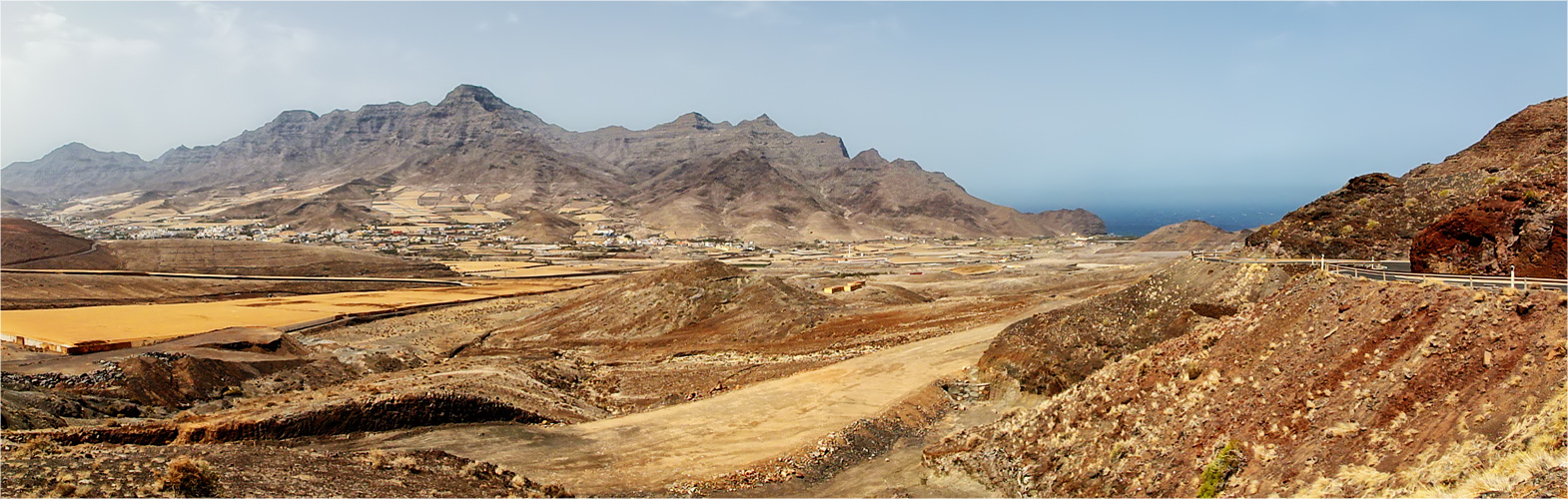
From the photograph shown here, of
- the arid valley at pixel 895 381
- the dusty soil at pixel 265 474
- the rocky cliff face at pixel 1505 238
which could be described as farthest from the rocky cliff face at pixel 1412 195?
the dusty soil at pixel 265 474

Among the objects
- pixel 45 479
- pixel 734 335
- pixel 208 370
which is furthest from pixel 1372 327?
pixel 734 335

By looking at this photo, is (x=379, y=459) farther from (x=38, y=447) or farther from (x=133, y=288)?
(x=133, y=288)

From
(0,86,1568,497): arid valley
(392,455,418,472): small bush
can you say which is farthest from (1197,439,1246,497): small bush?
(392,455,418,472): small bush

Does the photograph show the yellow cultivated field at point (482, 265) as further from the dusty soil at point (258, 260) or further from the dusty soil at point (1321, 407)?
the dusty soil at point (1321, 407)

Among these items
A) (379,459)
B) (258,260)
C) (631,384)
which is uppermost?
(258,260)

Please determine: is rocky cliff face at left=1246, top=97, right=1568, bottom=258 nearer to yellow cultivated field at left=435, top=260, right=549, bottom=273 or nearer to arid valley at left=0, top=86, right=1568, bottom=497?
arid valley at left=0, top=86, right=1568, bottom=497

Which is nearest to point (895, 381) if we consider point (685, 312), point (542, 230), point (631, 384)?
point (631, 384)
